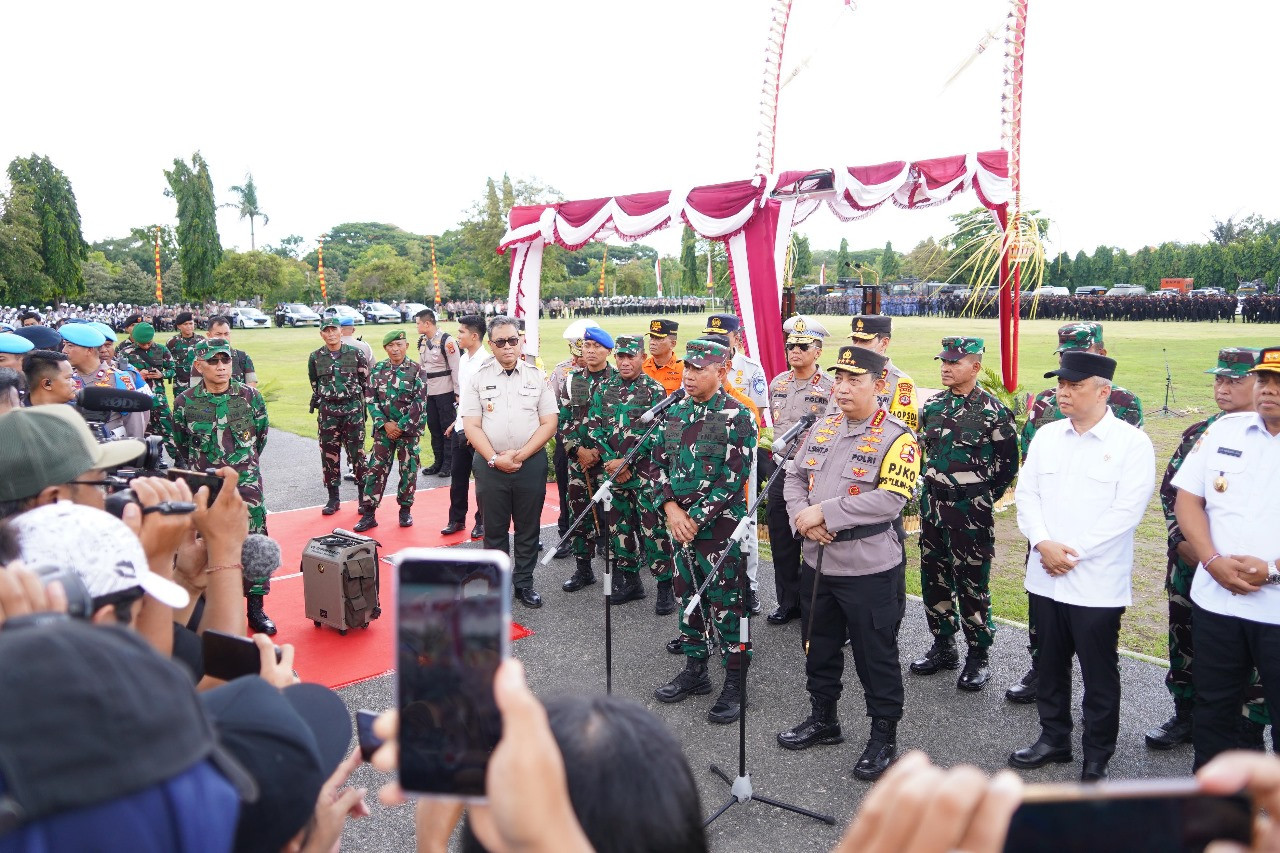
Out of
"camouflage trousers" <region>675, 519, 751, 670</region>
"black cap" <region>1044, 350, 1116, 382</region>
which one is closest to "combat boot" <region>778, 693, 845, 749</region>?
"camouflage trousers" <region>675, 519, 751, 670</region>

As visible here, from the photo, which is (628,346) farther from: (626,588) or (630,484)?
(626,588)

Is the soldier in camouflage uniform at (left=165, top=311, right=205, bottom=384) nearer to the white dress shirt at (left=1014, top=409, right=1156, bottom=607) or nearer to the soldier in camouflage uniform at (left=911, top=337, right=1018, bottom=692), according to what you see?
the soldier in camouflage uniform at (left=911, top=337, right=1018, bottom=692)

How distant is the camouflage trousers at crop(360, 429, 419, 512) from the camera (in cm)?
751

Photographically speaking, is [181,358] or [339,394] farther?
[181,358]

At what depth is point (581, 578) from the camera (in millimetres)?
6109

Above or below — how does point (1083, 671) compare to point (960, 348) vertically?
below

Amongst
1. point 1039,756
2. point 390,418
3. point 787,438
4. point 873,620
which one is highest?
point 787,438

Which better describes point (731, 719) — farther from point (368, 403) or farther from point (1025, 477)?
point (368, 403)

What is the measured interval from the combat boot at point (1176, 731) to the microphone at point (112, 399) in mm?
4897

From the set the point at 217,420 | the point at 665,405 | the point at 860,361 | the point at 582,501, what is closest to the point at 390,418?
the point at 217,420

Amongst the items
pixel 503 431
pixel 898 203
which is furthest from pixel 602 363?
pixel 898 203

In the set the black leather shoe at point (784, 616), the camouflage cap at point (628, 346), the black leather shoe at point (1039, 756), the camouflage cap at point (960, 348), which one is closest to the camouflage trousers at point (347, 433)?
the camouflage cap at point (628, 346)

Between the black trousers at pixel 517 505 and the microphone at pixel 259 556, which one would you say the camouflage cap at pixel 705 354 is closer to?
the black trousers at pixel 517 505

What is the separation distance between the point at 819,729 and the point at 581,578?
261 cm
